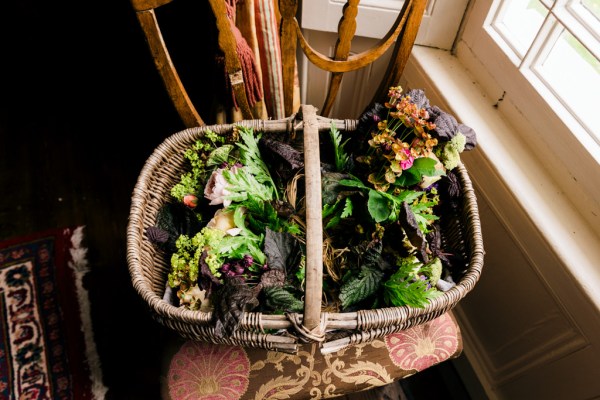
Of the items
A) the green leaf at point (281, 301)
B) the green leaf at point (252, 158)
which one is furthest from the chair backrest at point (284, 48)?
the green leaf at point (281, 301)

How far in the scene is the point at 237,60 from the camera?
865 millimetres

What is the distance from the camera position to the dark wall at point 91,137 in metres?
A: 1.36

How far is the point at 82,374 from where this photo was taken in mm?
1270

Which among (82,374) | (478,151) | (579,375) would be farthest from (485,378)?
(82,374)

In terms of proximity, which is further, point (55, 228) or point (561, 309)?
point (55, 228)

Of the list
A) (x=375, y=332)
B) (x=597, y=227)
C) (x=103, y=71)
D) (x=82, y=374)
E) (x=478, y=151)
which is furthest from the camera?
(x=103, y=71)

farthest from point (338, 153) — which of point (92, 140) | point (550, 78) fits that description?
point (92, 140)

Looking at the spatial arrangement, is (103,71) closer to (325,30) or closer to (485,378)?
(325,30)

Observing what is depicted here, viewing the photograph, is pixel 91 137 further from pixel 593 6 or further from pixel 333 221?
pixel 593 6

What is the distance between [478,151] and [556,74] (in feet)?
0.75

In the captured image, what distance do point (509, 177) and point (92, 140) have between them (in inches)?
62.3

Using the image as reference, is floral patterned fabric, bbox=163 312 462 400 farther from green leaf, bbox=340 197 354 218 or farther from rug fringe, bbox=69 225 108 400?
rug fringe, bbox=69 225 108 400

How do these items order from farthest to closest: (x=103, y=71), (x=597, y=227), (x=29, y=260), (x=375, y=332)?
(x=103, y=71), (x=29, y=260), (x=597, y=227), (x=375, y=332)

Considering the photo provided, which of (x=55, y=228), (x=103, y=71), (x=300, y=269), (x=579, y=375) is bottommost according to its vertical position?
(x=579, y=375)
